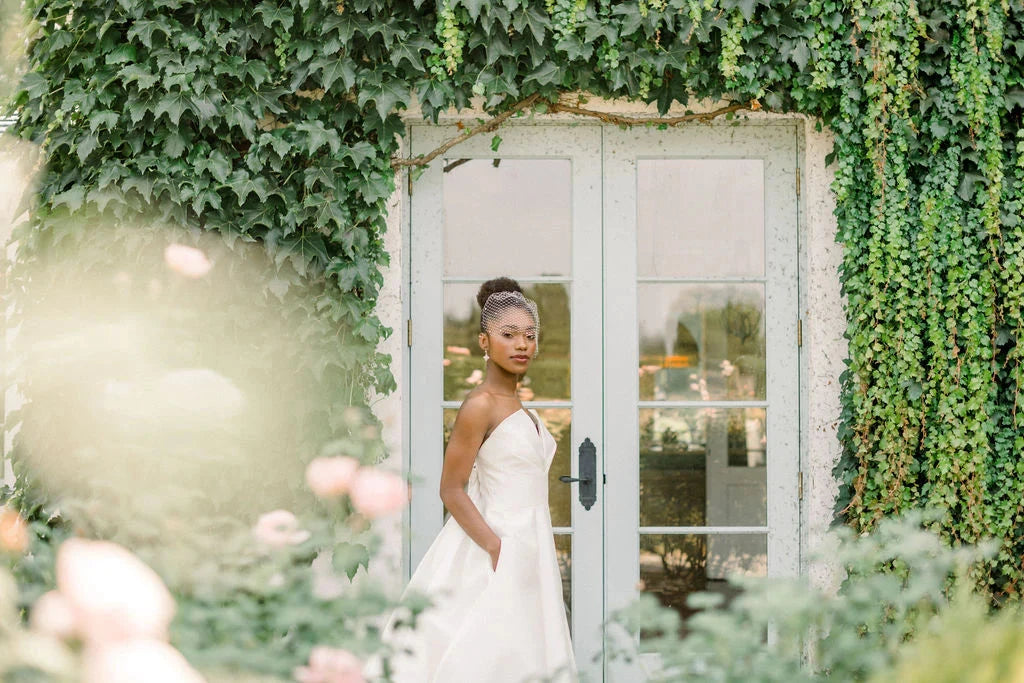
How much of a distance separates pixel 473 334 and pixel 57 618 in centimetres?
284

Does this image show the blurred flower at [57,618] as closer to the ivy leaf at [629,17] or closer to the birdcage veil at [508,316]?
the birdcage veil at [508,316]

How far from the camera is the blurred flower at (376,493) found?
160 cm

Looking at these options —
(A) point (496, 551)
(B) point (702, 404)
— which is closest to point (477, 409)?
(A) point (496, 551)

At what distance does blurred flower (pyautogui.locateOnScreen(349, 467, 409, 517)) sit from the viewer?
63.2 inches

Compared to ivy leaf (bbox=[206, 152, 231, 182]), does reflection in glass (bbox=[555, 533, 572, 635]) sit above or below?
below

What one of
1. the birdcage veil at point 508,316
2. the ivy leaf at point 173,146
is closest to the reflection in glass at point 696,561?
the birdcage veil at point 508,316

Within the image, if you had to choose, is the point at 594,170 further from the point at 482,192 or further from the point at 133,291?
the point at 133,291

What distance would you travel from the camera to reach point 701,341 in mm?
3988

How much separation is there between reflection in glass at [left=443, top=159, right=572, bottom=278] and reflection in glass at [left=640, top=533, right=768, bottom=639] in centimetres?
127

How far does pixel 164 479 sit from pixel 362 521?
1.03 metres

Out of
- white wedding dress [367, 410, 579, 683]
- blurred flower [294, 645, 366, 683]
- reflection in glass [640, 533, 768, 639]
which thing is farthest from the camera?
reflection in glass [640, 533, 768, 639]

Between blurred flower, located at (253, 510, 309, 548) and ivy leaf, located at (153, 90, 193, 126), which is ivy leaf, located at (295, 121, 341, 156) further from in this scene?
blurred flower, located at (253, 510, 309, 548)

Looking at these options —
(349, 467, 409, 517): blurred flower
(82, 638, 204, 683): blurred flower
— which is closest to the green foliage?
(349, 467, 409, 517): blurred flower

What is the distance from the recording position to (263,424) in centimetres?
362
